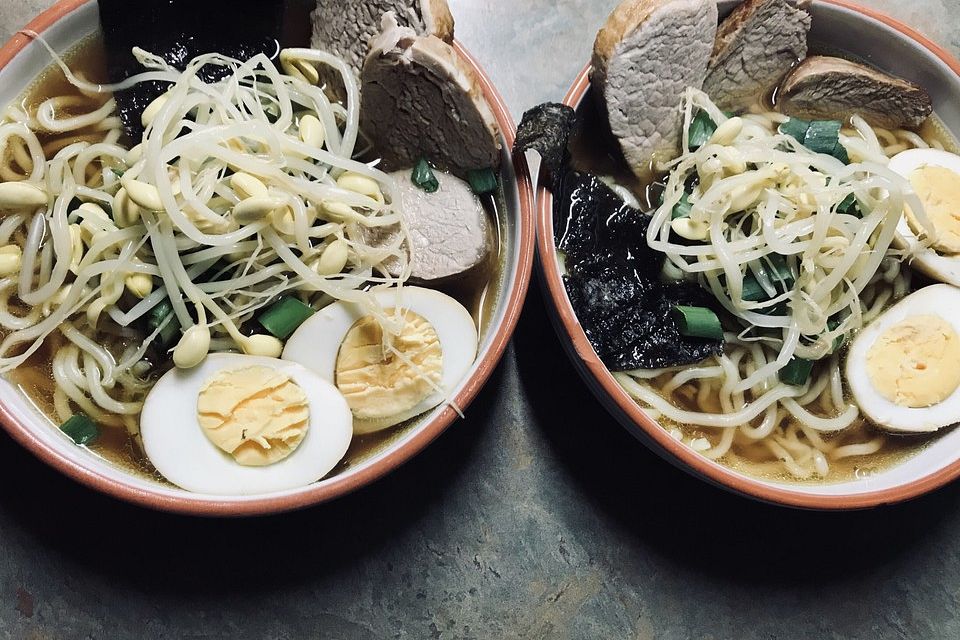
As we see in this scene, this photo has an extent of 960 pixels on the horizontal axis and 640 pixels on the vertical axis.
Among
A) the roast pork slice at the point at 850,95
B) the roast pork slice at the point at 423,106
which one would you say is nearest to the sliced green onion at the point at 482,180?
the roast pork slice at the point at 423,106

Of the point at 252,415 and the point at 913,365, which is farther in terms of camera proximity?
the point at 913,365

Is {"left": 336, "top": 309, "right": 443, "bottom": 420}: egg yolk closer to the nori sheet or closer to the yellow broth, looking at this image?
the yellow broth

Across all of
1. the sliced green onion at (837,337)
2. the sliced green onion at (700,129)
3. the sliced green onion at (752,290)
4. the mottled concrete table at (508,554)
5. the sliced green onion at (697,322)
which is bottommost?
the mottled concrete table at (508,554)

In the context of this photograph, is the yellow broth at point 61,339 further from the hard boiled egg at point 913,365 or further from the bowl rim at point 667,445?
the hard boiled egg at point 913,365

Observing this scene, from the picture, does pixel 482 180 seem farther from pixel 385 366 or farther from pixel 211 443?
pixel 211 443

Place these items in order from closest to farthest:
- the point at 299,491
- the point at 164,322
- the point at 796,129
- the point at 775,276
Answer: the point at 299,491, the point at 164,322, the point at 775,276, the point at 796,129

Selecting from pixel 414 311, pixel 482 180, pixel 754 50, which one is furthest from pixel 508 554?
pixel 754 50
